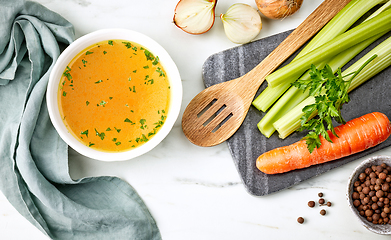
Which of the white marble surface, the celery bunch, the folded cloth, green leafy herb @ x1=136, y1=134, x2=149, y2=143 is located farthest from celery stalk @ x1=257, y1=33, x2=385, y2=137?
the folded cloth

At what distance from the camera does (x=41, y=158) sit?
1.33 m

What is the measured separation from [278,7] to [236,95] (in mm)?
414

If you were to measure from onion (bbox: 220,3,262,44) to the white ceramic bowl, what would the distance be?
0.32 meters

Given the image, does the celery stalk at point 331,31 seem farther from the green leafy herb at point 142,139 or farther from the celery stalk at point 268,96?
the green leafy herb at point 142,139

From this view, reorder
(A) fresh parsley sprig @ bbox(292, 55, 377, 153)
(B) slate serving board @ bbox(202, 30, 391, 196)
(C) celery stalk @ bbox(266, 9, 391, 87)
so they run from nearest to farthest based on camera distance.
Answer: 1. (A) fresh parsley sprig @ bbox(292, 55, 377, 153)
2. (C) celery stalk @ bbox(266, 9, 391, 87)
3. (B) slate serving board @ bbox(202, 30, 391, 196)

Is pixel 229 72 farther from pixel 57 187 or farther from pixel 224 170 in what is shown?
pixel 57 187

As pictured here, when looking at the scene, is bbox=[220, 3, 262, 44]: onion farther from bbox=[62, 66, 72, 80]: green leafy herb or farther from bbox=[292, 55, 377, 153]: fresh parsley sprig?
bbox=[62, 66, 72, 80]: green leafy herb

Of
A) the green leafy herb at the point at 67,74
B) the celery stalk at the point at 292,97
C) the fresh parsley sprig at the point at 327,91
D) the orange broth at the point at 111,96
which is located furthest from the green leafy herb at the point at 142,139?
the fresh parsley sprig at the point at 327,91

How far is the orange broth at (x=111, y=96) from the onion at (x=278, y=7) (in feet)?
1.71

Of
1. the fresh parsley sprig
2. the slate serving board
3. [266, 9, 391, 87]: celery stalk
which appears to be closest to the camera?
the fresh parsley sprig

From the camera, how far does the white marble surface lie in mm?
1429

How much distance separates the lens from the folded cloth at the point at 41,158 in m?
1.28

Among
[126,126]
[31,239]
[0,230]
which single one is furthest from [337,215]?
[0,230]

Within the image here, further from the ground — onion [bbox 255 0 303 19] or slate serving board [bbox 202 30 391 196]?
onion [bbox 255 0 303 19]
